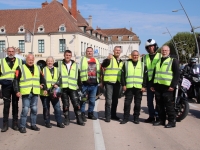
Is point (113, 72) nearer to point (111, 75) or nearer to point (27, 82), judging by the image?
point (111, 75)

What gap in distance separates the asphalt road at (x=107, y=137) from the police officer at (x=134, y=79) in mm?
585

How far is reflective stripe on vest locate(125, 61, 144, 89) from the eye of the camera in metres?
8.45

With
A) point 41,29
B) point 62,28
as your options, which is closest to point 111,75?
point 62,28

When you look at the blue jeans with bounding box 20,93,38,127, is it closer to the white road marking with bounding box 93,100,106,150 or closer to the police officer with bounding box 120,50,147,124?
the white road marking with bounding box 93,100,106,150

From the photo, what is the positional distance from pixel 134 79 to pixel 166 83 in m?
0.85

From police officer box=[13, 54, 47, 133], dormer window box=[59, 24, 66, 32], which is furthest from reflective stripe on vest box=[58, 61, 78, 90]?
dormer window box=[59, 24, 66, 32]

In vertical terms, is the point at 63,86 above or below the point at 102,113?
above

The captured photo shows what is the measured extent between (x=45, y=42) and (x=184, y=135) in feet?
184

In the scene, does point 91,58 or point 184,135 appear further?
point 91,58

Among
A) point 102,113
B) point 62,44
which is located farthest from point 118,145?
point 62,44

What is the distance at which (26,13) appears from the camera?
65125 mm

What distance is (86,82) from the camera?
8.89 meters

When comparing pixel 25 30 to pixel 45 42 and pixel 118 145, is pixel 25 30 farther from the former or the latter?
pixel 118 145

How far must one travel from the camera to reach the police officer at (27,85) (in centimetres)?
761
